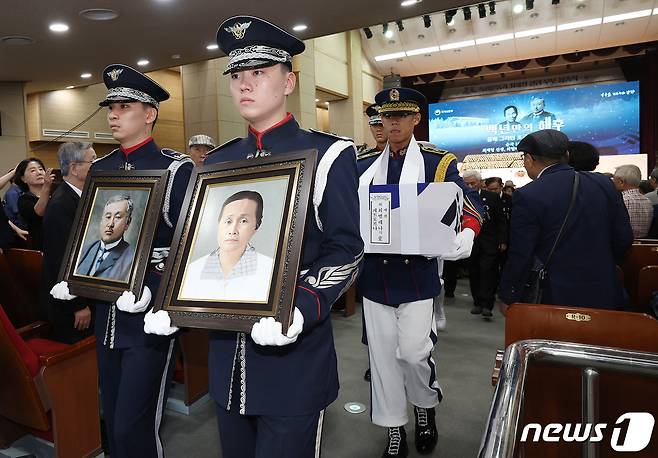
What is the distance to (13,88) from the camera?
855cm

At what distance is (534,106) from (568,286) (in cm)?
1317

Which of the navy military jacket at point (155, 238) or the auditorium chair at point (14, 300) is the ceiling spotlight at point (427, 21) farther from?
the navy military jacket at point (155, 238)

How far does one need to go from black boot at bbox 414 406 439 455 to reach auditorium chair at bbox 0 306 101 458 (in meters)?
1.44

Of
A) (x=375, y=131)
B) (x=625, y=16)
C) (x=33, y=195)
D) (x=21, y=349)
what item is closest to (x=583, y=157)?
(x=375, y=131)

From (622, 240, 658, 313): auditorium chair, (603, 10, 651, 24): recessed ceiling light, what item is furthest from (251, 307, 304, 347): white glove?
(603, 10, 651, 24): recessed ceiling light

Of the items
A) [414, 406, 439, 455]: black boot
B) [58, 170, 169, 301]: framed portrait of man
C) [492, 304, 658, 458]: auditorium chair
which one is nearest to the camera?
[492, 304, 658, 458]: auditorium chair

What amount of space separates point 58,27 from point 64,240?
15.2 feet

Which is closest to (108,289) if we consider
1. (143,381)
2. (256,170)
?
(143,381)

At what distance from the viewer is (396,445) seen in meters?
2.19

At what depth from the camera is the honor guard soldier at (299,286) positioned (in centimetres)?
116

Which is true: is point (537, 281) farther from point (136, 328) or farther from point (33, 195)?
point (33, 195)

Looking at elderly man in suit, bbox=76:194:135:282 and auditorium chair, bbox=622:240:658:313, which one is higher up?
elderly man in suit, bbox=76:194:135:282

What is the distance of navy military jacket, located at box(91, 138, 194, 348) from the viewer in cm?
158

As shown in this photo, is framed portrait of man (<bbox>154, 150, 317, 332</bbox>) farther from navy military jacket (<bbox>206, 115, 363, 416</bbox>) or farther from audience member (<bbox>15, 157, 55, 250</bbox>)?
audience member (<bbox>15, 157, 55, 250</bbox>)
